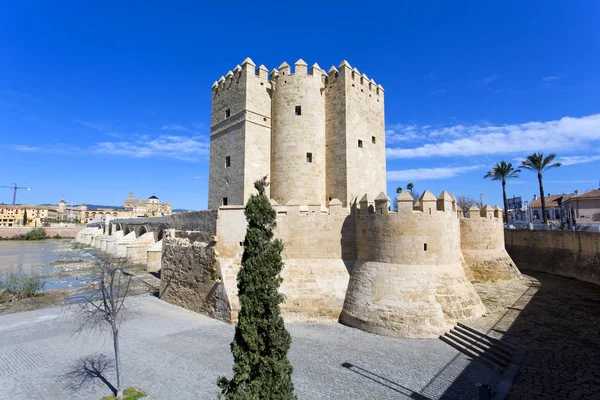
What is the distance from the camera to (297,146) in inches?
681

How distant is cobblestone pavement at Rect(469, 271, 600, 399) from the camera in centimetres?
689

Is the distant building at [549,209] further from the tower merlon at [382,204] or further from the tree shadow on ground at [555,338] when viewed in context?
the tower merlon at [382,204]

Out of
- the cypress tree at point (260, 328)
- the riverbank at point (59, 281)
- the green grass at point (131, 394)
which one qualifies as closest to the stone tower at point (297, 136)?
the riverbank at point (59, 281)

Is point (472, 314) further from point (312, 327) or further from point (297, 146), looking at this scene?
point (297, 146)

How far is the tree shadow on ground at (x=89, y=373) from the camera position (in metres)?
8.30

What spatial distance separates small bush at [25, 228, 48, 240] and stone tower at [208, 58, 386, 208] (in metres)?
71.0

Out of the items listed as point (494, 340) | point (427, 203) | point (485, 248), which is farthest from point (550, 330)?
point (485, 248)

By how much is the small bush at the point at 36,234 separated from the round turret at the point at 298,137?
2926 inches

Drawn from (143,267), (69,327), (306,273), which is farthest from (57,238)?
(306,273)

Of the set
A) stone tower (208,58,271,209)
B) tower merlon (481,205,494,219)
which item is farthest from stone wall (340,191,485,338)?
stone tower (208,58,271,209)

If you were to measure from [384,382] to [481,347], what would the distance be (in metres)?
3.53

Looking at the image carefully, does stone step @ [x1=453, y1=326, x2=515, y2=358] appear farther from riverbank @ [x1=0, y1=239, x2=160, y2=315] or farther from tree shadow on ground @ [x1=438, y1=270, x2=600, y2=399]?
riverbank @ [x1=0, y1=239, x2=160, y2=315]

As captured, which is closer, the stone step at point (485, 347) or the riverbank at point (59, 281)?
the stone step at point (485, 347)

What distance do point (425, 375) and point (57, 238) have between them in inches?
3443
